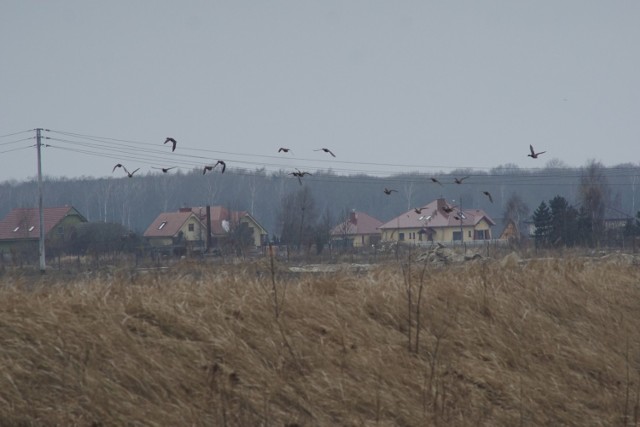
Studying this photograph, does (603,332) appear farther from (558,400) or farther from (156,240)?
(156,240)

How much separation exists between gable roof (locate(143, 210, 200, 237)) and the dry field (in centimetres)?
6773

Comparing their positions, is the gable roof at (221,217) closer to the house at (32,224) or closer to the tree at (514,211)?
the house at (32,224)

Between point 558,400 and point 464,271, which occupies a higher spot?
point 464,271

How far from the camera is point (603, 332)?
9750mm

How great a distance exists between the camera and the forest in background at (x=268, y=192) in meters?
136

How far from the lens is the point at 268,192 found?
145 metres

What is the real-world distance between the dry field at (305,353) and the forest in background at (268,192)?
4802 inches

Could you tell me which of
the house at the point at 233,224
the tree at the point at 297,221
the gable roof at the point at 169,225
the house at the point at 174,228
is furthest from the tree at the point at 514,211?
the gable roof at the point at 169,225

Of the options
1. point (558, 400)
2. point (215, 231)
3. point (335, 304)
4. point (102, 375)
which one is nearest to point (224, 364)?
point (102, 375)

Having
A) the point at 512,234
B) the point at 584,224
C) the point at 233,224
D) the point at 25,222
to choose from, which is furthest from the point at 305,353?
the point at 25,222

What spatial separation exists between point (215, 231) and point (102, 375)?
73291 mm

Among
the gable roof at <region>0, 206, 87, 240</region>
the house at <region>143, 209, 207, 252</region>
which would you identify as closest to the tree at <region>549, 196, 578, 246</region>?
the house at <region>143, 209, 207, 252</region>

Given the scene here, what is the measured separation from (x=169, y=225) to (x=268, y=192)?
215 feet

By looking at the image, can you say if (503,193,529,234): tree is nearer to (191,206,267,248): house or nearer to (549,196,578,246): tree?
(191,206,267,248): house
